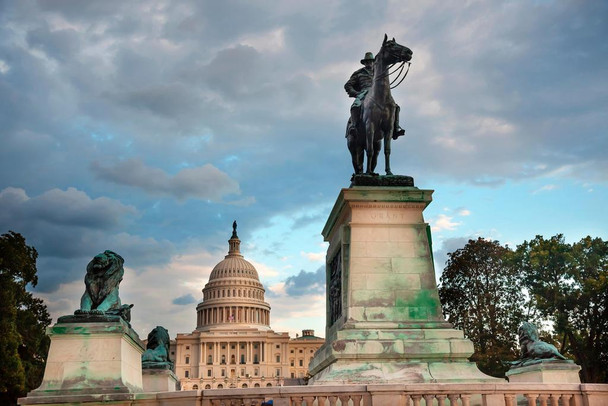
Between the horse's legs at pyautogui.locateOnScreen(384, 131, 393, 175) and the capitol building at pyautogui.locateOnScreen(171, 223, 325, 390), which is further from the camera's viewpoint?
the capitol building at pyautogui.locateOnScreen(171, 223, 325, 390)

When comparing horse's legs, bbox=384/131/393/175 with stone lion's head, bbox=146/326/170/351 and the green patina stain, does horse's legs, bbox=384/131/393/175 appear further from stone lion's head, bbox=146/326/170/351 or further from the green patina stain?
stone lion's head, bbox=146/326/170/351

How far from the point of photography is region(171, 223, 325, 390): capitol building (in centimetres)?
16325

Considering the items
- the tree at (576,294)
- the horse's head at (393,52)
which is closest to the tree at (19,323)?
the horse's head at (393,52)

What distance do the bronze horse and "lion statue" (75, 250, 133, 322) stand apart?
6331mm

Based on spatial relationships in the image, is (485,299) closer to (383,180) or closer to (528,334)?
(528,334)

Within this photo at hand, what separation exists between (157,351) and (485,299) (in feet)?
90.7

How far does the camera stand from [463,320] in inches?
1681

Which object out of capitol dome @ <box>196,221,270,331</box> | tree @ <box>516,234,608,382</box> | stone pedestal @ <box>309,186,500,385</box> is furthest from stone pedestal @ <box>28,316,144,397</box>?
capitol dome @ <box>196,221,270,331</box>

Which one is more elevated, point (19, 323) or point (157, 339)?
point (19, 323)

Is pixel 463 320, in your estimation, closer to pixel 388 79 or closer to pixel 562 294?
pixel 562 294

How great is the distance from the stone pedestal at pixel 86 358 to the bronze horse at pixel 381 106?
7.08 meters

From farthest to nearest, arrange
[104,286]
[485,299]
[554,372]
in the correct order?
1. [485,299]
2. [554,372]
3. [104,286]

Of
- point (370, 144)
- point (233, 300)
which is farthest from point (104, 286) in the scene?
point (233, 300)

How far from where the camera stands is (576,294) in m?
39.9
